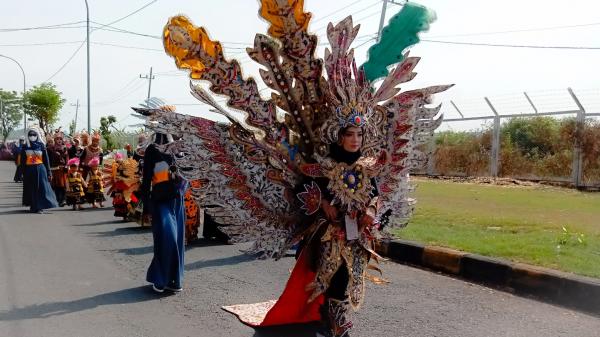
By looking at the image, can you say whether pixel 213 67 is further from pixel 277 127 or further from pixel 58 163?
pixel 58 163

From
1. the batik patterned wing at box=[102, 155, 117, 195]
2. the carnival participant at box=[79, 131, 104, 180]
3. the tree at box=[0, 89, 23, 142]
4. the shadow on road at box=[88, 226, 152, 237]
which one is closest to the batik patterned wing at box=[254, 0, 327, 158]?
the shadow on road at box=[88, 226, 152, 237]

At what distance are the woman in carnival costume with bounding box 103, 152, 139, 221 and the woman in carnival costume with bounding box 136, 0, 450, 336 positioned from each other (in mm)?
6951

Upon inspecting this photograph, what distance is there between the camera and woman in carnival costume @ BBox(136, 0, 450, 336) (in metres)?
3.67

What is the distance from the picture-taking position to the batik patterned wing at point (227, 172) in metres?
3.76

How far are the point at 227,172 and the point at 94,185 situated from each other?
1142 cm

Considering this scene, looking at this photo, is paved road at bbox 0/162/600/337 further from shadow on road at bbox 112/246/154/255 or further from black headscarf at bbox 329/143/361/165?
black headscarf at bbox 329/143/361/165

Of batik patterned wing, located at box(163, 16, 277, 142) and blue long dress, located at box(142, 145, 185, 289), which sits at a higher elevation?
batik patterned wing, located at box(163, 16, 277, 142)

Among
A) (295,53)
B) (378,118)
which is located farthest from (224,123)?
(378,118)

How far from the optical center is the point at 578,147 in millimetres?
13914

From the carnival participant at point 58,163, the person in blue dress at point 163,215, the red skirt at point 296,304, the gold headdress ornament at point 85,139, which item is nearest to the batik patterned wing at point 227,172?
the red skirt at point 296,304

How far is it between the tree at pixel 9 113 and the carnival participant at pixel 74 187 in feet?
246

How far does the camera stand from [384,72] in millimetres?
4109

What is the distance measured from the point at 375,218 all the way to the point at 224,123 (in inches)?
47.6

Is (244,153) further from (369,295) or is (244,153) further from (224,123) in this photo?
(369,295)
